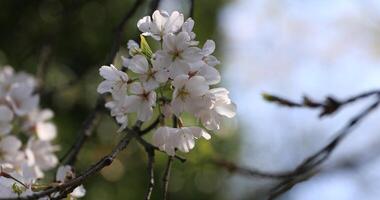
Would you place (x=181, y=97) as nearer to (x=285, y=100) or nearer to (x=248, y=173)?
(x=285, y=100)

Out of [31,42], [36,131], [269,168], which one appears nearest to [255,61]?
[269,168]

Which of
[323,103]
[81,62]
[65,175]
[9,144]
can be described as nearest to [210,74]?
[65,175]

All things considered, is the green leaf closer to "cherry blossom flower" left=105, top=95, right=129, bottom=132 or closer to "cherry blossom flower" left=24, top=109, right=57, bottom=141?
"cherry blossom flower" left=105, top=95, right=129, bottom=132

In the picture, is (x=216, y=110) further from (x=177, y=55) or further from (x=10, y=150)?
(x=10, y=150)

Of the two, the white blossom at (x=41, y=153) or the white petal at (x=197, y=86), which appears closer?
the white petal at (x=197, y=86)

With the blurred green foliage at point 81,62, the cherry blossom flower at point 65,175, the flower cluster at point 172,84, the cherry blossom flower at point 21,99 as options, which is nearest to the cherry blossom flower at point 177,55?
the flower cluster at point 172,84

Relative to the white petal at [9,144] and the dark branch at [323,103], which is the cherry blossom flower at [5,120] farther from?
the dark branch at [323,103]
